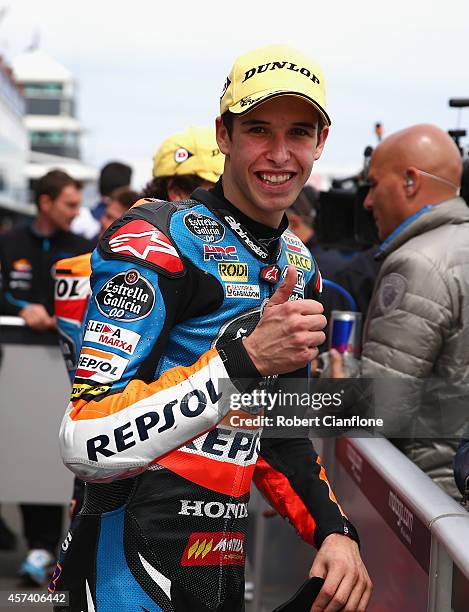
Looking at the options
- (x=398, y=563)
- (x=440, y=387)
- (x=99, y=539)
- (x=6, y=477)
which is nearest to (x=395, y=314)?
(x=440, y=387)

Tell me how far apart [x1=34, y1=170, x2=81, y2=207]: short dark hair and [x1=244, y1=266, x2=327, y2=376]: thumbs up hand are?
15.8 feet

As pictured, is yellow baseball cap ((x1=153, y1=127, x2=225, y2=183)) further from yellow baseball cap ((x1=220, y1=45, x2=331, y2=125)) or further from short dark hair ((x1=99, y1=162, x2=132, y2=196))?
short dark hair ((x1=99, y1=162, x2=132, y2=196))

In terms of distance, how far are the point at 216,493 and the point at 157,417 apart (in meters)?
0.31

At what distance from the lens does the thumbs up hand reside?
5.61 feet

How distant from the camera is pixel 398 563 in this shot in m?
2.46

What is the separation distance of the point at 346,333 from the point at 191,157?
886 millimetres

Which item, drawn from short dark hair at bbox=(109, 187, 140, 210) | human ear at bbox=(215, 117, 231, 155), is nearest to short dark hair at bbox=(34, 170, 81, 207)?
short dark hair at bbox=(109, 187, 140, 210)

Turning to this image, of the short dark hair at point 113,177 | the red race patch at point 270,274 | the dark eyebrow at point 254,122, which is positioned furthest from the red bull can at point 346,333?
the short dark hair at point 113,177

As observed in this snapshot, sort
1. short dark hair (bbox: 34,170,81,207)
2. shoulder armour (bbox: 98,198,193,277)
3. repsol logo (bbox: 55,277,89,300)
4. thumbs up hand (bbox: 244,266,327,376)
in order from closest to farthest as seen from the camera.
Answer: thumbs up hand (bbox: 244,266,327,376) < shoulder armour (bbox: 98,198,193,277) < repsol logo (bbox: 55,277,89,300) < short dark hair (bbox: 34,170,81,207)

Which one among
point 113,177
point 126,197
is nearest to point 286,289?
point 126,197

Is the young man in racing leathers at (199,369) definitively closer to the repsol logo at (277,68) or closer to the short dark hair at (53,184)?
the repsol logo at (277,68)

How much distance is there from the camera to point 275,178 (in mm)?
2037

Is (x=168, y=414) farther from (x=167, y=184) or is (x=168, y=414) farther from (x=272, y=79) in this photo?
(x=167, y=184)

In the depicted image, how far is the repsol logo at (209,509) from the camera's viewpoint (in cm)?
193
